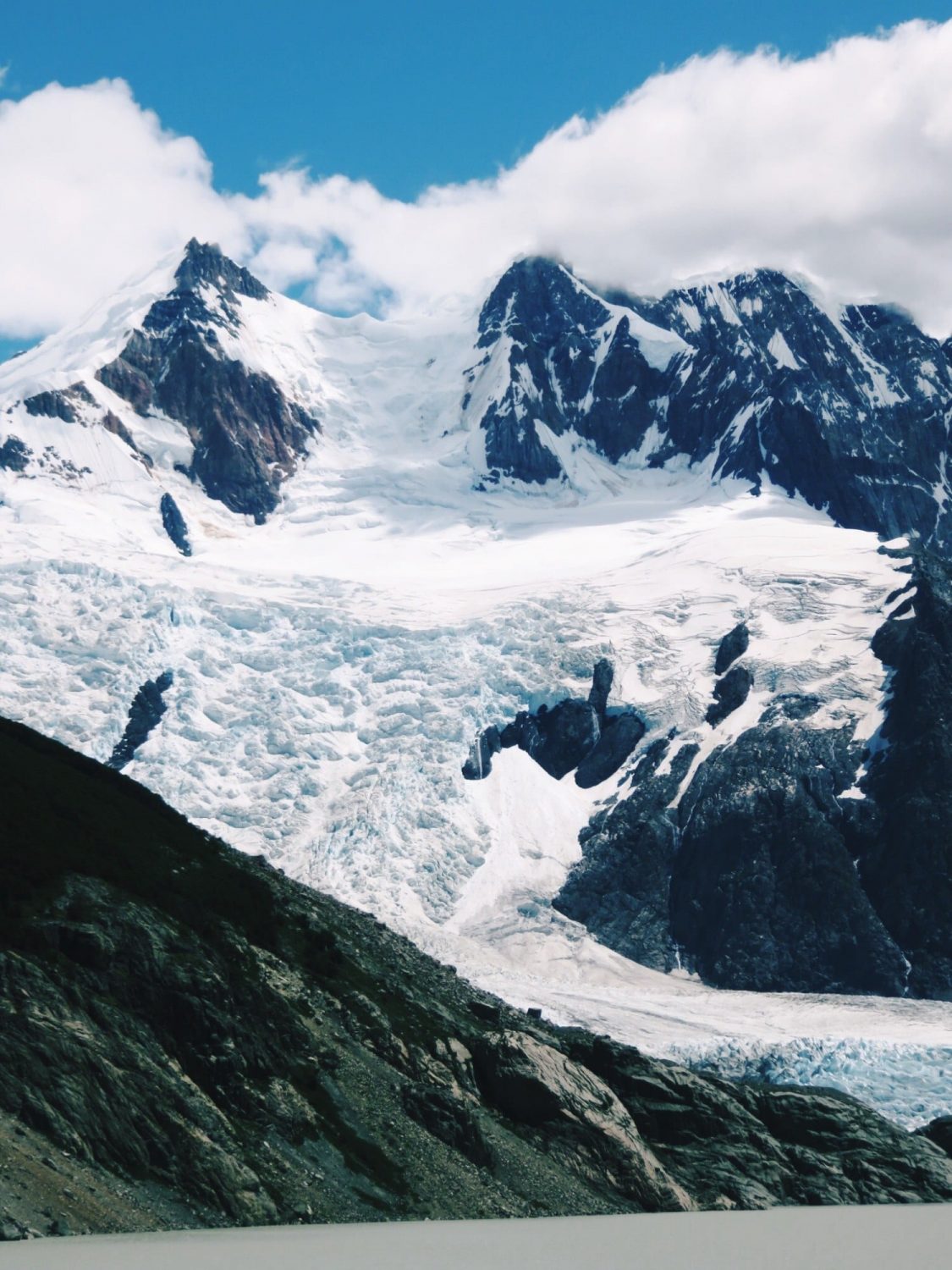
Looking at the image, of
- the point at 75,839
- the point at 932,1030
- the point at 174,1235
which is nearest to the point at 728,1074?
the point at 932,1030

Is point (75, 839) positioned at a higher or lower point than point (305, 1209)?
higher

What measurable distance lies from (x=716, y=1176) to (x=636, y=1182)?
7.67 m

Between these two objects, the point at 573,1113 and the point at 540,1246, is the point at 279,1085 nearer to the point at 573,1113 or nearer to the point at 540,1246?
the point at 540,1246

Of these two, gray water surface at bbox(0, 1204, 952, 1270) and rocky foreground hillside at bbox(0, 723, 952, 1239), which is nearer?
gray water surface at bbox(0, 1204, 952, 1270)

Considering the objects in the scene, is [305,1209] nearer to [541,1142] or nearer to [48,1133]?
[48,1133]

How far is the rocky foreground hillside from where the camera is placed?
6359 centimetres

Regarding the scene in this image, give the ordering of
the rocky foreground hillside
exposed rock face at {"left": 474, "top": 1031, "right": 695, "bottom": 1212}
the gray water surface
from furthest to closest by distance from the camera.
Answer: exposed rock face at {"left": 474, "top": 1031, "right": 695, "bottom": 1212} < the rocky foreground hillside < the gray water surface

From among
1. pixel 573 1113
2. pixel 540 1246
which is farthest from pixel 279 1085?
pixel 573 1113

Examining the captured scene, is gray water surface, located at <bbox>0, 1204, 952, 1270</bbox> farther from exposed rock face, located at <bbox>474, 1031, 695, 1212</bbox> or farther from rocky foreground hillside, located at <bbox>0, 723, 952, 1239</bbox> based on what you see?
exposed rock face, located at <bbox>474, 1031, 695, 1212</bbox>

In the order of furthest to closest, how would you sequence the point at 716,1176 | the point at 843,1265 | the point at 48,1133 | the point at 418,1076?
the point at 716,1176, the point at 418,1076, the point at 843,1265, the point at 48,1133

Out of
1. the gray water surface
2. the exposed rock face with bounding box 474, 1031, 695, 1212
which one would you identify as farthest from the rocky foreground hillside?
the gray water surface

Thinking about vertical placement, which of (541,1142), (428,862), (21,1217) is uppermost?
(428,862)

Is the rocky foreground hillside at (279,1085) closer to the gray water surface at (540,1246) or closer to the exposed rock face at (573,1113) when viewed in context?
the exposed rock face at (573,1113)

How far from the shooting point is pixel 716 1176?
297ft
